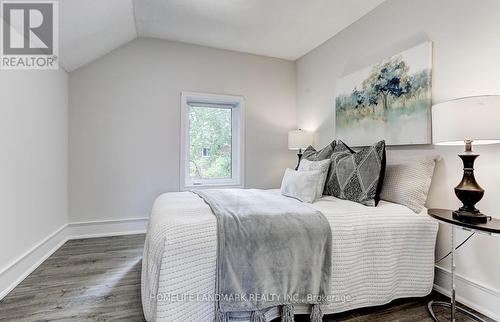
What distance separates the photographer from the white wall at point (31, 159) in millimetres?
1845

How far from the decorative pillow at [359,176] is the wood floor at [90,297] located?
2.42 feet

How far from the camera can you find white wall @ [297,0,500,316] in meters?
1.67

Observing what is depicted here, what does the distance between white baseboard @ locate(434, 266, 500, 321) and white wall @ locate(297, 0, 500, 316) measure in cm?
3

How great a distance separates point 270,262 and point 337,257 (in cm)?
44

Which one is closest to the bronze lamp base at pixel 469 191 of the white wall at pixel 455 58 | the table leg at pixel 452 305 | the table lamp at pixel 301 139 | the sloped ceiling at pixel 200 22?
the table leg at pixel 452 305

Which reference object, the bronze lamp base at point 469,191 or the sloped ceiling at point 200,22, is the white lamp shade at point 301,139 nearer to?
the sloped ceiling at point 200,22

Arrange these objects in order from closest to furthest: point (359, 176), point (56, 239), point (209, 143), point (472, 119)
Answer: point (472, 119)
point (359, 176)
point (56, 239)
point (209, 143)

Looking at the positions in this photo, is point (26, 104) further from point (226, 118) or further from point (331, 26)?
point (331, 26)

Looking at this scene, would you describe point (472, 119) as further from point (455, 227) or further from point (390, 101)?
point (390, 101)

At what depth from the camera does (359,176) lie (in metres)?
2.10

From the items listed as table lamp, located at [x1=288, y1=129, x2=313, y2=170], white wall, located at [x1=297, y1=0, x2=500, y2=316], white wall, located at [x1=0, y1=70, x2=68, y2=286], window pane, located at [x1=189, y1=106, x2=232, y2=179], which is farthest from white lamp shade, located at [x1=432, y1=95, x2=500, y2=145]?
white wall, located at [x1=0, y1=70, x2=68, y2=286]

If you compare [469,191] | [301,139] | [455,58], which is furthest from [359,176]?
[301,139]

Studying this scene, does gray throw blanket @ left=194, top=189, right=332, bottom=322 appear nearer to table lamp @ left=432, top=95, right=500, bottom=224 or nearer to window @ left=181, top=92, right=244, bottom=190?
table lamp @ left=432, top=95, right=500, bottom=224

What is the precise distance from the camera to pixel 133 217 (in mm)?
3248
